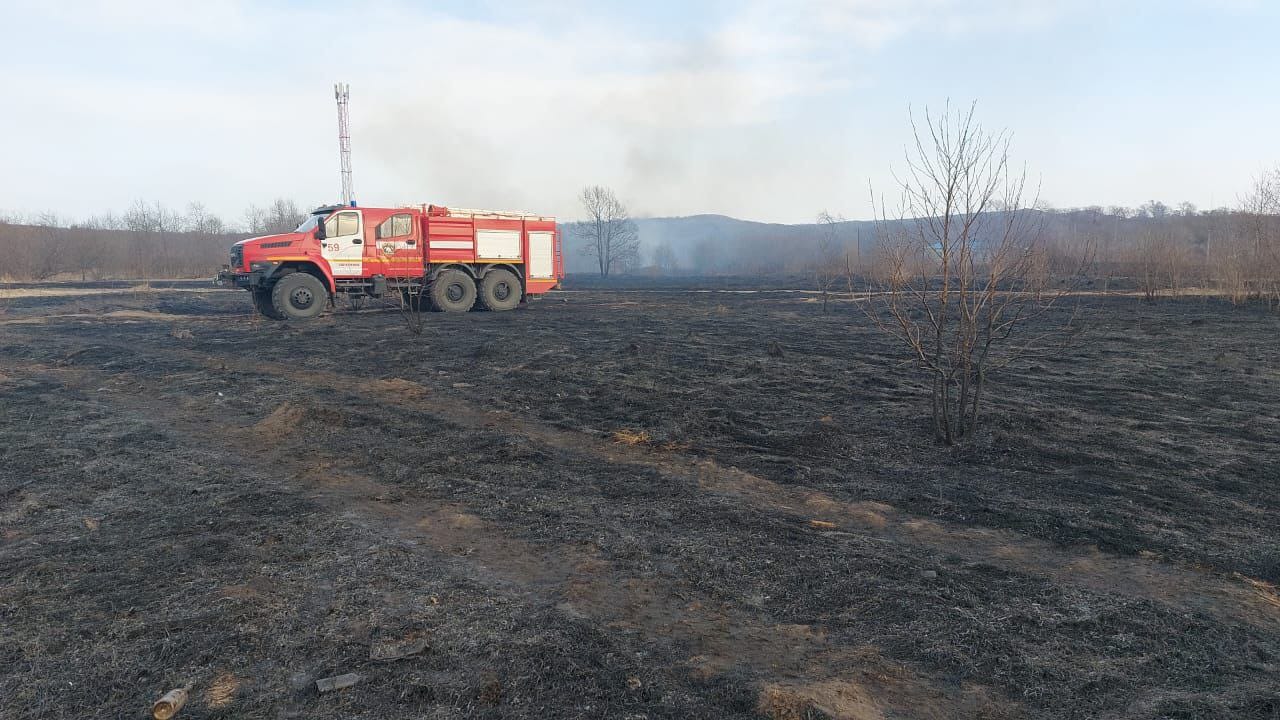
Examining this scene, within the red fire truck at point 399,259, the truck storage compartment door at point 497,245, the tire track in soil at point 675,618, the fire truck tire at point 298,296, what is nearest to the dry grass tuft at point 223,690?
the tire track in soil at point 675,618

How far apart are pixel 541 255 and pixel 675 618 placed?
739 inches

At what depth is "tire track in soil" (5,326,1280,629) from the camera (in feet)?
12.4

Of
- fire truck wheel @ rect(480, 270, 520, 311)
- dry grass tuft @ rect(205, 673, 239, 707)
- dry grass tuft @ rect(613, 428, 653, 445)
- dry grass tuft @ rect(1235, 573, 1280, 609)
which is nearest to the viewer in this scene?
dry grass tuft @ rect(205, 673, 239, 707)

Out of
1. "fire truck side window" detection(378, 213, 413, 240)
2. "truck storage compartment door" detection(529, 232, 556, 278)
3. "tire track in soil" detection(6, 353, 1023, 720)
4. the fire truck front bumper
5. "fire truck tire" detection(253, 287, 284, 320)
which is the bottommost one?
"tire track in soil" detection(6, 353, 1023, 720)

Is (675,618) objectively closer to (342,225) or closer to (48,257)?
(342,225)

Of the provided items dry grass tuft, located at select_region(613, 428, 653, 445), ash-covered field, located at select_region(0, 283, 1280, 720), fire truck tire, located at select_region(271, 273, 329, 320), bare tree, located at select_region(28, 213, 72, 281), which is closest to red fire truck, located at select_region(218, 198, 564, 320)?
fire truck tire, located at select_region(271, 273, 329, 320)

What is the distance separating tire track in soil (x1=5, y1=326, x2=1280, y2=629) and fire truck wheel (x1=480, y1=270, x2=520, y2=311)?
534 inches

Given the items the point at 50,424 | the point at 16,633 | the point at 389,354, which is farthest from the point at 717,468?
the point at 389,354

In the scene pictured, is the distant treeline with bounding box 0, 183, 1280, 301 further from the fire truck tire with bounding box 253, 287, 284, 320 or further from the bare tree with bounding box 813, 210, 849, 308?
the fire truck tire with bounding box 253, 287, 284, 320

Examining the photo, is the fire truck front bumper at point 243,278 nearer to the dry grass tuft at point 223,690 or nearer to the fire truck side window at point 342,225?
the fire truck side window at point 342,225

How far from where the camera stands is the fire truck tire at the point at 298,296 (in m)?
17.5

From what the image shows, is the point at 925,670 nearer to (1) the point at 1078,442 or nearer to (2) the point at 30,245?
(1) the point at 1078,442

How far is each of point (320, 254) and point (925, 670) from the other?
17.6 m

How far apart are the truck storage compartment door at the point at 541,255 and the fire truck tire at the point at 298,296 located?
18.8 ft
